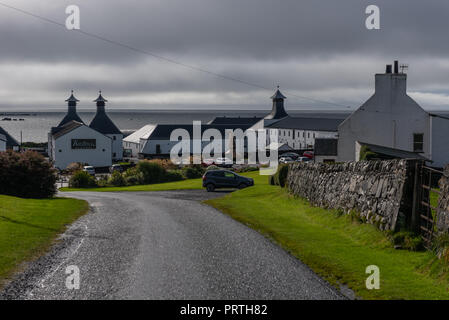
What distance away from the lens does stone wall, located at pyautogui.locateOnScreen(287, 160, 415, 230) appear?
14656 mm

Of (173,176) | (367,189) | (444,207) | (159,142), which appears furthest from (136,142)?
(444,207)

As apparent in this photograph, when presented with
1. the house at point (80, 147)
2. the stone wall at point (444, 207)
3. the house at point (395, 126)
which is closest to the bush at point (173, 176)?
the house at point (395, 126)

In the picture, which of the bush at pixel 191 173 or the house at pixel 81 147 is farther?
the house at pixel 81 147

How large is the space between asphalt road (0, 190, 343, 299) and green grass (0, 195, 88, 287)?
475mm

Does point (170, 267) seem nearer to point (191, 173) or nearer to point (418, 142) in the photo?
point (418, 142)

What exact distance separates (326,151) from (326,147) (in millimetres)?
734

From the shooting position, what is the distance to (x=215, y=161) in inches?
3369

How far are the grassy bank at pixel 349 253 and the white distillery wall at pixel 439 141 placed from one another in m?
26.8

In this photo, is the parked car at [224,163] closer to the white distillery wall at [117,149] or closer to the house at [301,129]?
the house at [301,129]

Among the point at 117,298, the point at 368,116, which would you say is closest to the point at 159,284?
the point at 117,298

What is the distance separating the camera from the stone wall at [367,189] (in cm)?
1466

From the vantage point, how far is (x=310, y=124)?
131 meters

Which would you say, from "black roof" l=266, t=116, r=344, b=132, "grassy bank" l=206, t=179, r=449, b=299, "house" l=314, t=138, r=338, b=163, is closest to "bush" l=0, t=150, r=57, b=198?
"grassy bank" l=206, t=179, r=449, b=299

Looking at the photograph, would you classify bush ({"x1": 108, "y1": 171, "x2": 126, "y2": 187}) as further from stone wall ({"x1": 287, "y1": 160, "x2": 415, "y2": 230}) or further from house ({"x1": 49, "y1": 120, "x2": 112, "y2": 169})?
house ({"x1": 49, "y1": 120, "x2": 112, "y2": 169})
